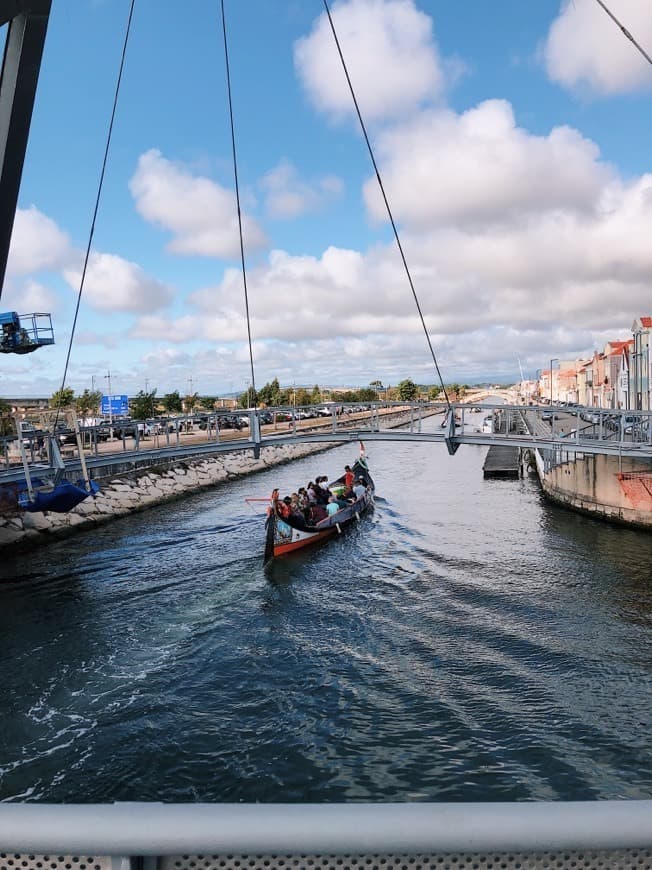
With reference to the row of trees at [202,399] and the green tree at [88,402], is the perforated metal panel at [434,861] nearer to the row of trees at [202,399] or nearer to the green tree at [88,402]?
the row of trees at [202,399]

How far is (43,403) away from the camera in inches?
2280

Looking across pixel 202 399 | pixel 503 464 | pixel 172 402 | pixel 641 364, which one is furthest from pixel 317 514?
pixel 202 399

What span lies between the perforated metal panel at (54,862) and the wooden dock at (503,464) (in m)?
37.5

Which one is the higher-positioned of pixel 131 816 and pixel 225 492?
pixel 131 816

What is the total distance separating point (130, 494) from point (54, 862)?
30321mm

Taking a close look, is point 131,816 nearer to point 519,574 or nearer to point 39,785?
point 39,785

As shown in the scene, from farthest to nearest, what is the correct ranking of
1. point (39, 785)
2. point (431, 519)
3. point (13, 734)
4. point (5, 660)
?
point (431, 519) → point (5, 660) → point (13, 734) → point (39, 785)

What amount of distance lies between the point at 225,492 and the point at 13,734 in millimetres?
25907

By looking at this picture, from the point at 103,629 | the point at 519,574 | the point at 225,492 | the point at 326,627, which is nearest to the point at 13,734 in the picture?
the point at 103,629

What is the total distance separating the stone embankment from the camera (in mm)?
23562

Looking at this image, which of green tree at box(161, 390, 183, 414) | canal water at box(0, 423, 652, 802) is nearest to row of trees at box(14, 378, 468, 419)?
green tree at box(161, 390, 183, 414)

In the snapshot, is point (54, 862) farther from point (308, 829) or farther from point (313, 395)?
point (313, 395)

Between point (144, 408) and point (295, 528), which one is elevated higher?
point (144, 408)

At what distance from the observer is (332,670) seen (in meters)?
12.2
